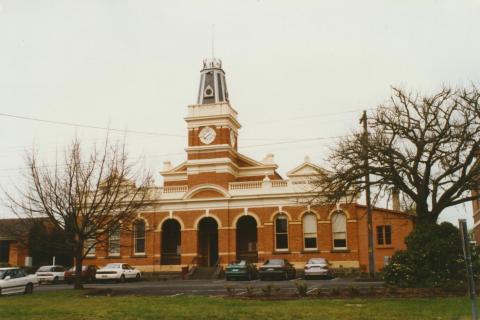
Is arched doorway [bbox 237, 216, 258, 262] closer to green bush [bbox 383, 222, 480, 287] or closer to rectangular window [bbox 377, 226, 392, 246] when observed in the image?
rectangular window [bbox 377, 226, 392, 246]

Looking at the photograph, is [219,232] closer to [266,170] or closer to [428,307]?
[266,170]

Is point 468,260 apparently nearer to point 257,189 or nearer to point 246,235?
point 257,189

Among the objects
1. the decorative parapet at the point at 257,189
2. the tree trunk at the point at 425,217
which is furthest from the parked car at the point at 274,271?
the tree trunk at the point at 425,217

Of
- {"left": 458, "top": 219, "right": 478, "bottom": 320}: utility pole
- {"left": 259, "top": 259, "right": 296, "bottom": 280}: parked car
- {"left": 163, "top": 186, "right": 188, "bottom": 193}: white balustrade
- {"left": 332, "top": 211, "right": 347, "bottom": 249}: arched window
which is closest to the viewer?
{"left": 458, "top": 219, "right": 478, "bottom": 320}: utility pole

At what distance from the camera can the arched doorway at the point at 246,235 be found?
4553 centimetres

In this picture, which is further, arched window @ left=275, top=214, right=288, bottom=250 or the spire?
the spire

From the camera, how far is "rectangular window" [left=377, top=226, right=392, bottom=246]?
4256cm

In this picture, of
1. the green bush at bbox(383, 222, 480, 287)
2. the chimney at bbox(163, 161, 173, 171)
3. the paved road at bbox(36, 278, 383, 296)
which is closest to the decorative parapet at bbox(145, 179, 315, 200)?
the chimney at bbox(163, 161, 173, 171)

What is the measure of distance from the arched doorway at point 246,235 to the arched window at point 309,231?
478 centimetres

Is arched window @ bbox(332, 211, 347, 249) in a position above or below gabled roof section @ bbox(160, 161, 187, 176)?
below

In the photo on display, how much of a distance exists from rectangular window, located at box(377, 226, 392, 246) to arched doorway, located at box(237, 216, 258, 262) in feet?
33.2

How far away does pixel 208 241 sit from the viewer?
152ft

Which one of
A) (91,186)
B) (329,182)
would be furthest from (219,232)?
(329,182)

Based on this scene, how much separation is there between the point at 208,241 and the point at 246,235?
3.30 meters
